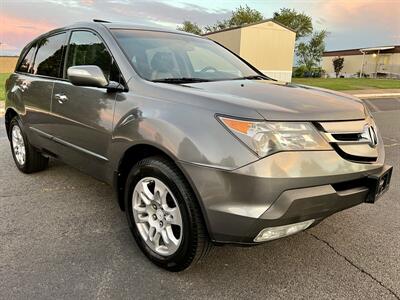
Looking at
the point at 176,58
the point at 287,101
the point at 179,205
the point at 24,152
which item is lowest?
the point at 24,152

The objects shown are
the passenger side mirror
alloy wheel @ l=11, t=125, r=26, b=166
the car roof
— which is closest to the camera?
the passenger side mirror

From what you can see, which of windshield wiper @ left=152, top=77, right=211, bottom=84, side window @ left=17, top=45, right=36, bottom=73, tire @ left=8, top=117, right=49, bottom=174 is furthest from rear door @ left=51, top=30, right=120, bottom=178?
side window @ left=17, top=45, right=36, bottom=73

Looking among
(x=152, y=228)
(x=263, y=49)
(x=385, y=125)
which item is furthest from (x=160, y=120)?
(x=263, y=49)

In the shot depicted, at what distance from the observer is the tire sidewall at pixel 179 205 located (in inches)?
94.3

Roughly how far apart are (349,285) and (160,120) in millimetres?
1674

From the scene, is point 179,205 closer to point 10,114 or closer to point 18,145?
point 18,145

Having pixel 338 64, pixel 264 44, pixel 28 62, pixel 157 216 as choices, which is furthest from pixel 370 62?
pixel 157 216

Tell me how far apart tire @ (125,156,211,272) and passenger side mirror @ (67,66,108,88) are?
719 mm

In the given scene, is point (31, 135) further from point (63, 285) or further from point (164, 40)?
point (63, 285)

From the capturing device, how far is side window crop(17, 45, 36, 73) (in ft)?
15.1

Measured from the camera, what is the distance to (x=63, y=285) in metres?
2.50

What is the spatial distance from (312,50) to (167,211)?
57.5m

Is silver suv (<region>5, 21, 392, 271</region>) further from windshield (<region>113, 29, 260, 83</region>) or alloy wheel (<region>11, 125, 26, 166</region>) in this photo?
alloy wheel (<region>11, 125, 26, 166</region>)

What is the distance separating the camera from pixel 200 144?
2271 mm
